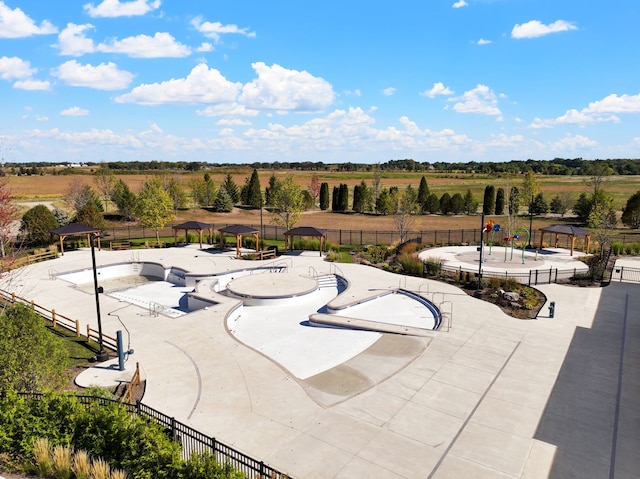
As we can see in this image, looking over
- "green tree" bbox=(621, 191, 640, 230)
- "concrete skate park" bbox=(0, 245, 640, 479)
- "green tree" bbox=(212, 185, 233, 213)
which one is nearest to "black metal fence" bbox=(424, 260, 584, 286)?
"concrete skate park" bbox=(0, 245, 640, 479)

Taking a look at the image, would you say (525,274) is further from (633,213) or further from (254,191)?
(254,191)

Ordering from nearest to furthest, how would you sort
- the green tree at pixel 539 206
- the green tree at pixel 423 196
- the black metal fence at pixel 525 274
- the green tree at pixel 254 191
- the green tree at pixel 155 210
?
the black metal fence at pixel 525 274 < the green tree at pixel 155 210 < the green tree at pixel 539 206 < the green tree at pixel 423 196 < the green tree at pixel 254 191

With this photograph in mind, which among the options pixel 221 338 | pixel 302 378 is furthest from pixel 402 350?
pixel 221 338

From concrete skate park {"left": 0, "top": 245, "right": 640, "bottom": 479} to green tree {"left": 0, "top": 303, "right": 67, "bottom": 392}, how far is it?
2.92 meters

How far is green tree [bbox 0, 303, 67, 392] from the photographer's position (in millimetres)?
12492

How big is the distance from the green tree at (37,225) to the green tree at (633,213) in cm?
6610

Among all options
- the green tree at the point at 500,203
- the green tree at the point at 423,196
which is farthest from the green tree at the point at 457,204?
the green tree at the point at 500,203

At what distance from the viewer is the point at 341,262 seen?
35500 mm

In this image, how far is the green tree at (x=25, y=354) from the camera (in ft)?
41.0

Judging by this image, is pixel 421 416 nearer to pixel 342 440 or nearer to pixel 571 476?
pixel 342 440

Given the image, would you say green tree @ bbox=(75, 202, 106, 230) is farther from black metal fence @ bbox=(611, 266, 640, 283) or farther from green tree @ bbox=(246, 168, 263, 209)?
black metal fence @ bbox=(611, 266, 640, 283)

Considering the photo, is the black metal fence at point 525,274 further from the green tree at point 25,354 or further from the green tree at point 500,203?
the green tree at point 500,203

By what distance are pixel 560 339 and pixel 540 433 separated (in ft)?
27.6

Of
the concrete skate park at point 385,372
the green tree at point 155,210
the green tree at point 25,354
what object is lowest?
the concrete skate park at point 385,372
